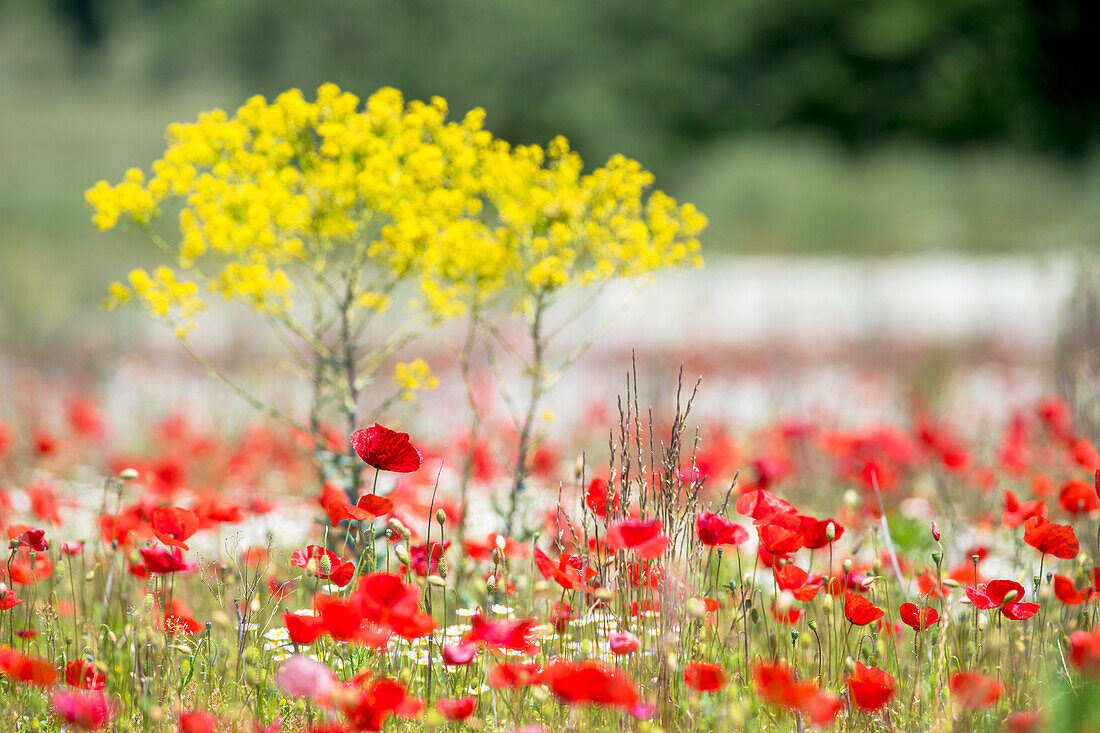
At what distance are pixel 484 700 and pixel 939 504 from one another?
197 centimetres

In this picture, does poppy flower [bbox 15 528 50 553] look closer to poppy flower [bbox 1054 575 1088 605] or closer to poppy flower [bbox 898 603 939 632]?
poppy flower [bbox 898 603 939 632]

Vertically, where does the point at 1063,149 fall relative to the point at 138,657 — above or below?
above

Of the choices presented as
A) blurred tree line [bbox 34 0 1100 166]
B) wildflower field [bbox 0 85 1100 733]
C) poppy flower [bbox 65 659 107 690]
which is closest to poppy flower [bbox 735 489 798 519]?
wildflower field [bbox 0 85 1100 733]

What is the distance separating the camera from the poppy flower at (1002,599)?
149cm

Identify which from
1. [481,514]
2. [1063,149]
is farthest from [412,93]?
[481,514]

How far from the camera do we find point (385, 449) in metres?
1.49

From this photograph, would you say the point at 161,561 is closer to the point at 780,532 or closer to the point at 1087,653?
the point at 780,532

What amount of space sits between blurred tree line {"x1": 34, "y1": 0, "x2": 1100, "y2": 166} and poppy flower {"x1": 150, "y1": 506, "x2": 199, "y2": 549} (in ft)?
61.5

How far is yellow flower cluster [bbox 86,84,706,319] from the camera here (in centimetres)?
218

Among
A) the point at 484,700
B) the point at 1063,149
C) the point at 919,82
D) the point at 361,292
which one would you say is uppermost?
the point at 919,82

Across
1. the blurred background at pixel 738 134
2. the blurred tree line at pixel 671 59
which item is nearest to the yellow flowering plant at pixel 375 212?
the blurred background at pixel 738 134

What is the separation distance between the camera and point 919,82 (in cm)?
2066

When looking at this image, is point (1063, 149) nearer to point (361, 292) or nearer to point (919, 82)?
point (919, 82)

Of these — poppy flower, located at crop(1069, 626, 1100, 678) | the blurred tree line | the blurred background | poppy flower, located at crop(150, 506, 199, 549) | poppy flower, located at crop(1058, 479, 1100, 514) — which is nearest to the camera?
poppy flower, located at crop(1069, 626, 1100, 678)
